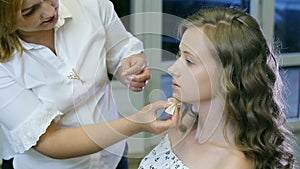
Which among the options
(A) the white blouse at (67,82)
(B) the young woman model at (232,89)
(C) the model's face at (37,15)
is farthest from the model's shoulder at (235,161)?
(C) the model's face at (37,15)

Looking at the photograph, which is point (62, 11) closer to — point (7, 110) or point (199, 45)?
point (7, 110)

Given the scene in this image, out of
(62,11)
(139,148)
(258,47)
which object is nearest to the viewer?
(258,47)

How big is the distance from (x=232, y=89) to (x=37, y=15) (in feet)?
1.74

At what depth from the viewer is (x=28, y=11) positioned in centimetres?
131

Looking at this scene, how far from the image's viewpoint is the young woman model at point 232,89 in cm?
123

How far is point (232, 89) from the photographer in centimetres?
124

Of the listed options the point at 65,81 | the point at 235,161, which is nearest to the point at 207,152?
the point at 235,161

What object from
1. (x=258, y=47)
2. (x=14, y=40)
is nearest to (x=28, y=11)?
(x=14, y=40)

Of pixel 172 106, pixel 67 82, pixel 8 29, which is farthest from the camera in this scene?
pixel 67 82

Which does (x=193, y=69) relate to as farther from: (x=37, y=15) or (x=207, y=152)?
(x=37, y=15)

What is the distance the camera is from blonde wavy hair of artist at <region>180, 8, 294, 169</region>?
4.04 feet

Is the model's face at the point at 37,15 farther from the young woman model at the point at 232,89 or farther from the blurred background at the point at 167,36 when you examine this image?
the young woman model at the point at 232,89

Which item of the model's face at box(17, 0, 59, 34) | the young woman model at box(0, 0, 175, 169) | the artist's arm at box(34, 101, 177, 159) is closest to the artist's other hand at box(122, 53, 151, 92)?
the young woman model at box(0, 0, 175, 169)

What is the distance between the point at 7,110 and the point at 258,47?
26.4 inches
